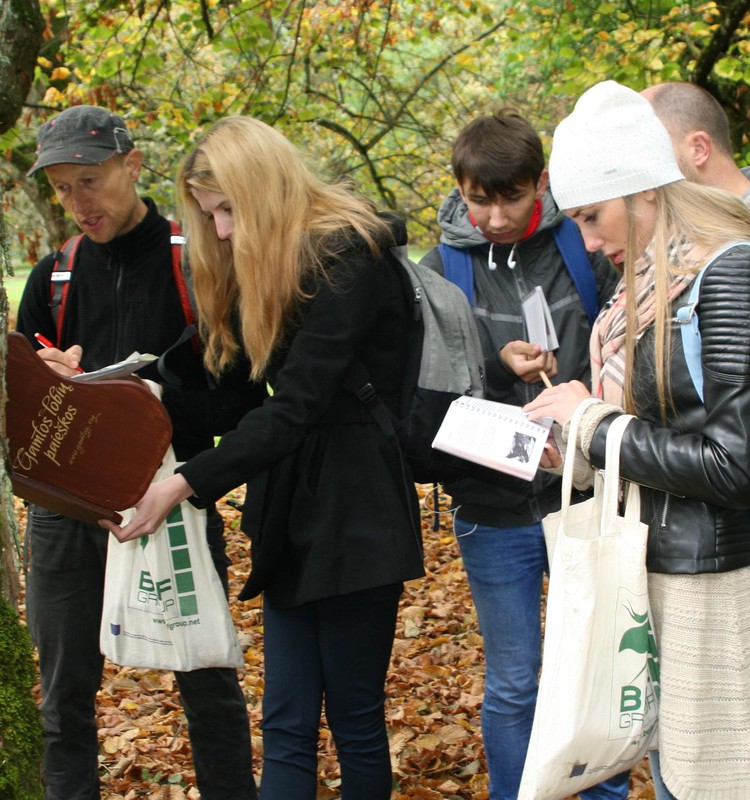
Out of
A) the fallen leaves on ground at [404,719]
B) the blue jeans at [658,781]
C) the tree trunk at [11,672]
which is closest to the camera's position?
the tree trunk at [11,672]

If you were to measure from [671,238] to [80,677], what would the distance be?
86.1 inches

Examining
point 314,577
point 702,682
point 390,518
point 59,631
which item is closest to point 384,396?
point 390,518

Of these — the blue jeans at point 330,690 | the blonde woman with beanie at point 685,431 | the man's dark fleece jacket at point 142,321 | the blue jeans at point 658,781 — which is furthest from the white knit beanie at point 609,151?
the blue jeans at point 658,781

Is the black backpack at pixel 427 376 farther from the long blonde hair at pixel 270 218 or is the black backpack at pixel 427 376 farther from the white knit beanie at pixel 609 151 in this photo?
the white knit beanie at pixel 609 151

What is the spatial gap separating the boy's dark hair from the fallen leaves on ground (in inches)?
65.9

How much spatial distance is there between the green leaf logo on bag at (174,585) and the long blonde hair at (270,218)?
→ 632mm

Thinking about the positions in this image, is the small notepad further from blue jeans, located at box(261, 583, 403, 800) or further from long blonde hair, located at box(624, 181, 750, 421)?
blue jeans, located at box(261, 583, 403, 800)

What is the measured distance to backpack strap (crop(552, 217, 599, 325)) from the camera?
2.97m

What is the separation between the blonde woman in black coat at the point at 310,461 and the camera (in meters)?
2.42

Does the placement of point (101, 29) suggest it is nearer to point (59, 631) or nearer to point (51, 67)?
point (51, 67)

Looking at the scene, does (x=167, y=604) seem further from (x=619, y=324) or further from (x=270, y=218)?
(x=619, y=324)

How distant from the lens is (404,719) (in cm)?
445

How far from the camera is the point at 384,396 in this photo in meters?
2.58

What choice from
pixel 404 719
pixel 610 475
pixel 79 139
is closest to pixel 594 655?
pixel 610 475
